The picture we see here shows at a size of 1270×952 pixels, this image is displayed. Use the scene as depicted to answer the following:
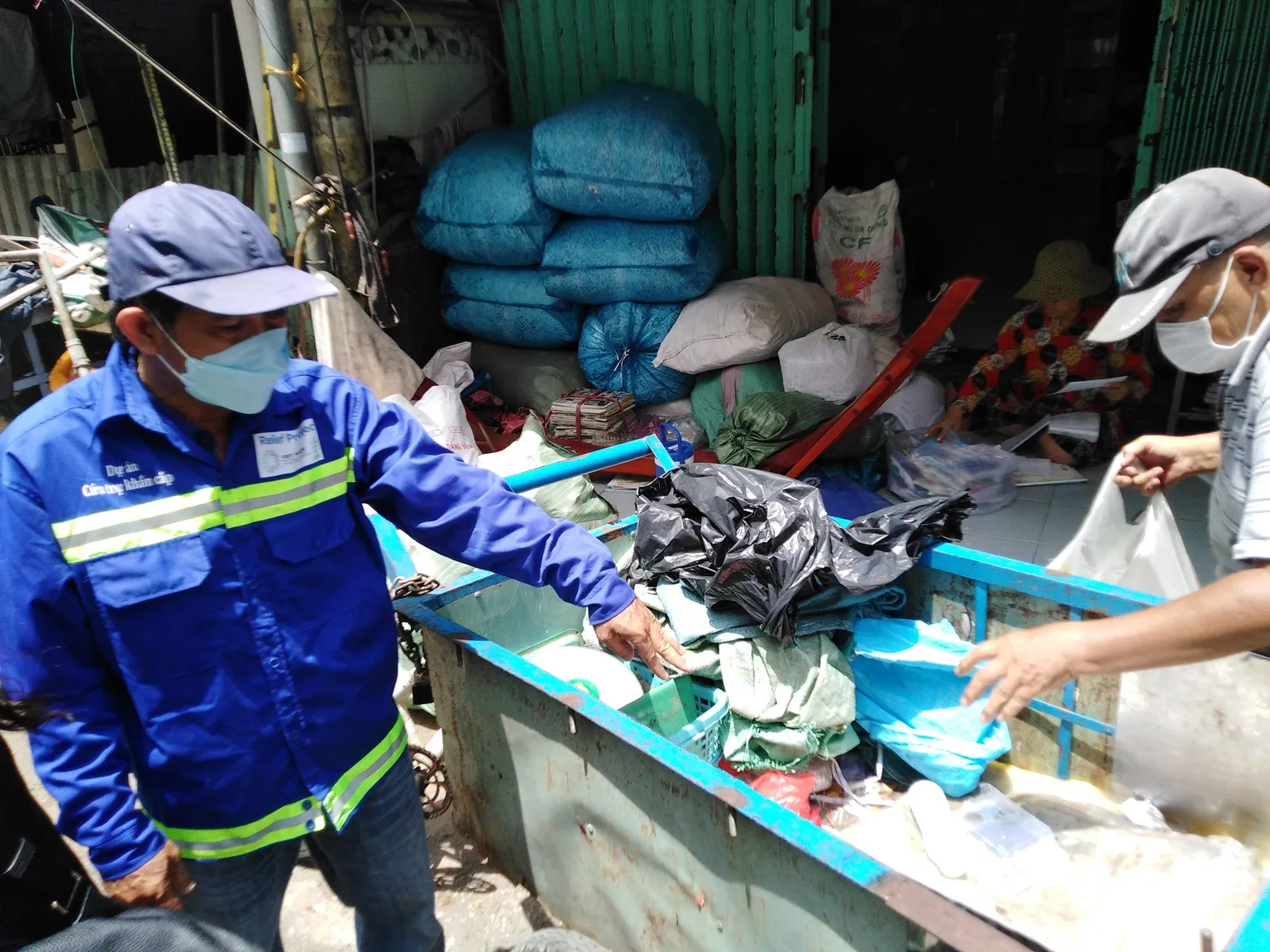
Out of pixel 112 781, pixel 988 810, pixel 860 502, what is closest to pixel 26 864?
pixel 112 781

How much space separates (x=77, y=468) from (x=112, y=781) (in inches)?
19.6

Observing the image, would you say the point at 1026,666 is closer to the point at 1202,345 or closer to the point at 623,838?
the point at 1202,345

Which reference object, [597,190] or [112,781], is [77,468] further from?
[597,190]

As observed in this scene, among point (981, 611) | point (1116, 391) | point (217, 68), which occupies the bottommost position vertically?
point (1116, 391)

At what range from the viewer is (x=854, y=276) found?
16.9ft

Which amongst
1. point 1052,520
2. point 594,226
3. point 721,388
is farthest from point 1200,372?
point 594,226

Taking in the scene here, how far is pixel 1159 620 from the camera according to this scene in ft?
4.26

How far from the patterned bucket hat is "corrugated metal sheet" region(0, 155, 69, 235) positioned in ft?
24.4

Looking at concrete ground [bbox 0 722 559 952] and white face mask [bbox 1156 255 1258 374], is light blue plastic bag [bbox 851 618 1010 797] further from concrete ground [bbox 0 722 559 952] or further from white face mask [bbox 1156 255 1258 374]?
concrete ground [bbox 0 722 559 952]

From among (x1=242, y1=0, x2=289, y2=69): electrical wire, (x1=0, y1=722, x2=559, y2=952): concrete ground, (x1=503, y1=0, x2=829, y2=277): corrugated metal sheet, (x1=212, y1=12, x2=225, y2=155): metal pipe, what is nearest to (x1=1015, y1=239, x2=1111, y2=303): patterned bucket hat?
(x1=503, y1=0, x2=829, y2=277): corrugated metal sheet

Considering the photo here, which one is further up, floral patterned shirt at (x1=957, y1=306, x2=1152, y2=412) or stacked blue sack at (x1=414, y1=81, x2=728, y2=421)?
stacked blue sack at (x1=414, y1=81, x2=728, y2=421)

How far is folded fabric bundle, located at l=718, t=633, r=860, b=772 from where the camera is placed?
2.09 meters

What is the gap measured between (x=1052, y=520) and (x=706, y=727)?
2548 mm

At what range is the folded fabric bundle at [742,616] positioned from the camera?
7.10 ft
